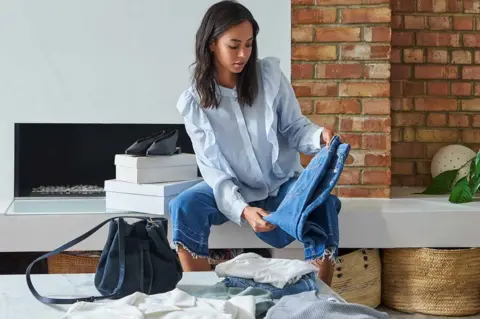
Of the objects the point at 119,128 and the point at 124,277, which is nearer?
the point at 124,277

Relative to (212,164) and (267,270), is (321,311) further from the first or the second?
(212,164)

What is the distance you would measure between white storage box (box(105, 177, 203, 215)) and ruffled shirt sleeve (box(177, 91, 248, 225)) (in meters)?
0.16

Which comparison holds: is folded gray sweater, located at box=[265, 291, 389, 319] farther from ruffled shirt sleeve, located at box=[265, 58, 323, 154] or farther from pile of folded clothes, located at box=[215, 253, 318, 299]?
ruffled shirt sleeve, located at box=[265, 58, 323, 154]

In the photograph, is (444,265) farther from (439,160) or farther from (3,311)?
(3,311)

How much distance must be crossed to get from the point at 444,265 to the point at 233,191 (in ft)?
2.87

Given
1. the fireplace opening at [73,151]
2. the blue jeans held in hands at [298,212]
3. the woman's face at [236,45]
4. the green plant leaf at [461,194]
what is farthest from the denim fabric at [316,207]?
the fireplace opening at [73,151]

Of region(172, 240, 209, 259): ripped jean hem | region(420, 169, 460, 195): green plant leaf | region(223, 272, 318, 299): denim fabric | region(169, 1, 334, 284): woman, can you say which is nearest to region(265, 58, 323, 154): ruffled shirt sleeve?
region(169, 1, 334, 284): woman

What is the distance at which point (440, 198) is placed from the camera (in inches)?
117

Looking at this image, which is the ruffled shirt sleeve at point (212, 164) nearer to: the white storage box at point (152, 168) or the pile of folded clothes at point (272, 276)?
the white storage box at point (152, 168)

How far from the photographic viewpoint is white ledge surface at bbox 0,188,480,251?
102 inches

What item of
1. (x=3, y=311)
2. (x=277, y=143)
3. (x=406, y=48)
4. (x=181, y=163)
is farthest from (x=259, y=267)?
(x=406, y=48)

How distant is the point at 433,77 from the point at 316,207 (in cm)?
152

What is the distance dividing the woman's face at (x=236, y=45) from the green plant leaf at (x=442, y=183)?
3.67 feet

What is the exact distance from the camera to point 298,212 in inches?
79.8
